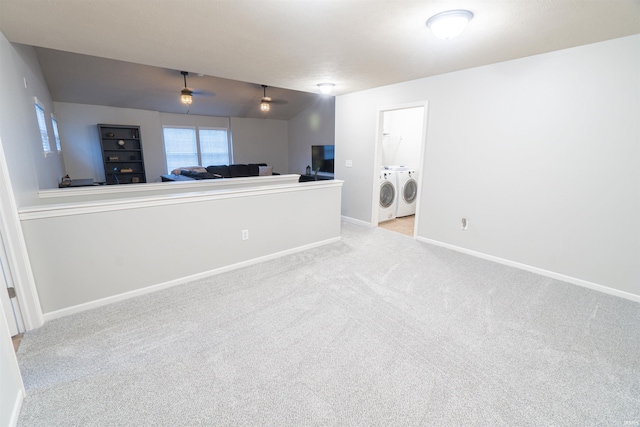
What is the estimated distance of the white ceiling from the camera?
1728 mm

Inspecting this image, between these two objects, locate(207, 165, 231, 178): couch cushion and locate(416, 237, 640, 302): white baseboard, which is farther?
locate(207, 165, 231, 178): couch cushion

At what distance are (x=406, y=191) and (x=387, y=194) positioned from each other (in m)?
0.59

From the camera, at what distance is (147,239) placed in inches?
94.4

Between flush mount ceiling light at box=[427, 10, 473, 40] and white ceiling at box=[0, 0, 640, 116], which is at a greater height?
white ceiling at box=[0, 0, 640, 116]

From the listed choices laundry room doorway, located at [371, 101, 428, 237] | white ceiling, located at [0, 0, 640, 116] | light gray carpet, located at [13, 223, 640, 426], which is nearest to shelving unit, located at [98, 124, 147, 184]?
white ceiling, located at [0, 0, 640, 116]

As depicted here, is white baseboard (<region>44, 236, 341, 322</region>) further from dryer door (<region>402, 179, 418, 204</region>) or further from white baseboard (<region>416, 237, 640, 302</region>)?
dryer door (<region>402, 179, 418, 204</region>)

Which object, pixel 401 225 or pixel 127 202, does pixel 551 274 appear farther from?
pixel 127 202

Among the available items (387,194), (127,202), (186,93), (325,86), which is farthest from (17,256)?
(387,194)

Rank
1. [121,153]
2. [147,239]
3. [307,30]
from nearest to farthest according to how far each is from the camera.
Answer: [307,30]
[147,239]
[121,153]

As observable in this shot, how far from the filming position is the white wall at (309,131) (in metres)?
7.63

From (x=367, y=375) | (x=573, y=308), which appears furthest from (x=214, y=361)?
(x=573, y=308)

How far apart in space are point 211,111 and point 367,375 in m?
7.63

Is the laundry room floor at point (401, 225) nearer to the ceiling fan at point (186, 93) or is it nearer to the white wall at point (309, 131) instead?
the white wall at point (309, 131)

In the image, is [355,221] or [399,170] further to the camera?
[399,170]
